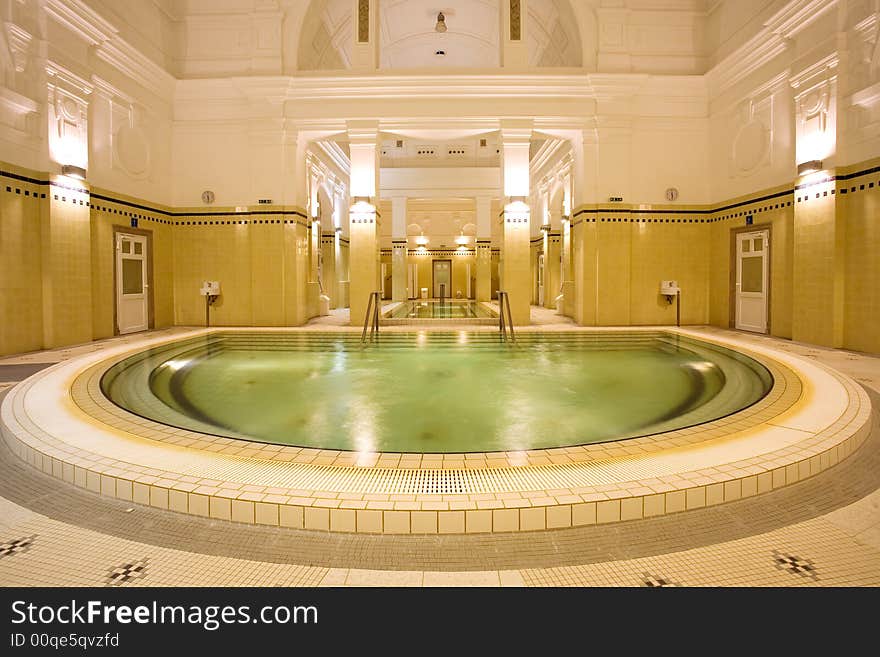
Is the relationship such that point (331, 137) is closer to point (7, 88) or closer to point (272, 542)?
point (7, 88)

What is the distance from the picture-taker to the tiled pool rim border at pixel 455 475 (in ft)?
6.60

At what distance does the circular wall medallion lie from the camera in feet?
26.5

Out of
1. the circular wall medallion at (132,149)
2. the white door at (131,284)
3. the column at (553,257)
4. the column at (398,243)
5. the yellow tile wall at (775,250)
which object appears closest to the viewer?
the yellow tile wall at (775,250)

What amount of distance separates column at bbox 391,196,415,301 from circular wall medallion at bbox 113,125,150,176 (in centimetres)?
856

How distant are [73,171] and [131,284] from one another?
2.24 metres

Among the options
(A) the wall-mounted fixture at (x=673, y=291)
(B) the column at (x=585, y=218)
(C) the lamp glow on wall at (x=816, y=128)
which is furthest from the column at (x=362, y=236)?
(C) the lamp glow on wall at (x=816, y=128)

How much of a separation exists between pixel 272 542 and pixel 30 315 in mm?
6389

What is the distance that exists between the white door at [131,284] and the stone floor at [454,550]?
269 inches

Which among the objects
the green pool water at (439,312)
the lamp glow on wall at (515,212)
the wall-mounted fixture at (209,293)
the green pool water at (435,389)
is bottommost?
the green pool water at (435,389)

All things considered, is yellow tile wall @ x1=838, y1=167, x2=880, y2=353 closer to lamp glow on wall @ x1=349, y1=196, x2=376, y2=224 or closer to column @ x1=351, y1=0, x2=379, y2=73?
lamp glow on wall @ x1=349, y1=196, x2=376, y2=224

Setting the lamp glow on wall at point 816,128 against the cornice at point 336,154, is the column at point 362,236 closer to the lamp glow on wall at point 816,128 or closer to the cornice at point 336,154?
the cornice at point 336,154

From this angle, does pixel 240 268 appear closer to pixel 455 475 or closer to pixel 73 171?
pixel 73 171
